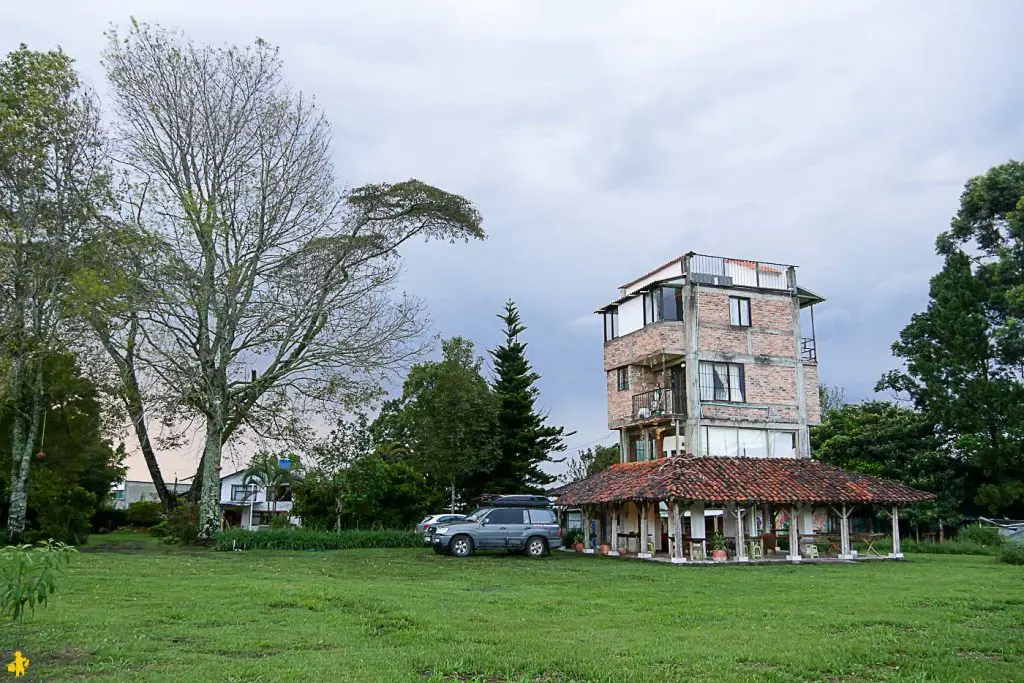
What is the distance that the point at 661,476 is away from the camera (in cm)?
2908

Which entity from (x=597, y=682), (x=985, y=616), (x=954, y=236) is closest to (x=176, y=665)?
(x=597, y=682)

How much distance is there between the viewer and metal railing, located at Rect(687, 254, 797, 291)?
34000 mm

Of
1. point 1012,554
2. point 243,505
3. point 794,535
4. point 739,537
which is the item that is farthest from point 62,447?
point 243,505

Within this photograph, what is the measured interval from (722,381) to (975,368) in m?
18.5

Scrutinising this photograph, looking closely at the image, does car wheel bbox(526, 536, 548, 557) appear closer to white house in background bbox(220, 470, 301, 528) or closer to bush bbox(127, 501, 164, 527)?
bush bbox(127, 501, 164, 527)

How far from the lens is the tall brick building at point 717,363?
108 ft

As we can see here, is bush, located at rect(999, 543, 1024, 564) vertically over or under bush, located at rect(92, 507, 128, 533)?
under

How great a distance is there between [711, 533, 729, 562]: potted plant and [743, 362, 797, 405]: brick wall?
6626 millimetres

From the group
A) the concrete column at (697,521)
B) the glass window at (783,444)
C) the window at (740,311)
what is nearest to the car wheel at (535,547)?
the concrete column at (697,521)

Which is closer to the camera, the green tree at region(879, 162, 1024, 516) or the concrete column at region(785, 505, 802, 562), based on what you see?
the concrete column at region(785, 505, 802, 562)

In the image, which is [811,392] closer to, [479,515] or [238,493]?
[479,515]

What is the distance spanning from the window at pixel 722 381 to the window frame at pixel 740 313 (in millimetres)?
1637

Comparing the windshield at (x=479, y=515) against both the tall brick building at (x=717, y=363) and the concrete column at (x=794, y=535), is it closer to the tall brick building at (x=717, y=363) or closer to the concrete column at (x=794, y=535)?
the tall brick building at (x=717, y=363)

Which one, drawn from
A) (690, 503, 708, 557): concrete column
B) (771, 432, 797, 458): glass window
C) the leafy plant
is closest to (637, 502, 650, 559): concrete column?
(690, 503, 708, 557): concrete column
